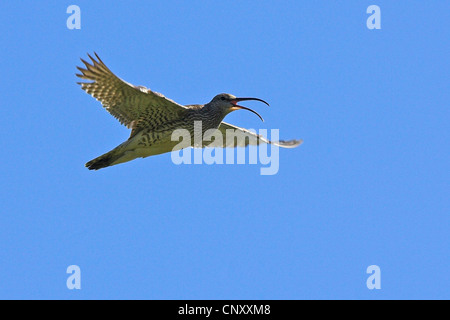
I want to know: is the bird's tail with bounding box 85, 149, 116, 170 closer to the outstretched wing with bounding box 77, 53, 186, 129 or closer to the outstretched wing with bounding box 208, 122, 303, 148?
the outstretched wing with bounding box 77, 53, 186, 129

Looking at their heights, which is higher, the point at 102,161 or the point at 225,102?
the point at 225,102

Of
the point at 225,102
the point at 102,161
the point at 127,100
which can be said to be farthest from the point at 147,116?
the point at 225,102

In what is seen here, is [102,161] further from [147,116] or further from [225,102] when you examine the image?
[225,102]

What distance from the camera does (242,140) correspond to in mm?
19422

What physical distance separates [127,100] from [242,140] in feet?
11.3

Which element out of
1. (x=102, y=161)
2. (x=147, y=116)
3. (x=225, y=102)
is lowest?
(x=102, y=161)

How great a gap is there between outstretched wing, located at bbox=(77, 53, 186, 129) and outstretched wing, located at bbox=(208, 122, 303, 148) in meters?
2.07

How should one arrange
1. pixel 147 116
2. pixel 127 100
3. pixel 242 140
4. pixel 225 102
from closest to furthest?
1. pixel 127 100
2. pixel 147 116
3. pixel 225 102
4. pixel 242 140

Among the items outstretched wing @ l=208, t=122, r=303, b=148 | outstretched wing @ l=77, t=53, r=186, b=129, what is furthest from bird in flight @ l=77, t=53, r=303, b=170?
outstretched wing @ l=208, t=122, r=303, b=148

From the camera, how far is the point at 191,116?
17.2 m

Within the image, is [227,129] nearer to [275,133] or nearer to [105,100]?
[275,133]
